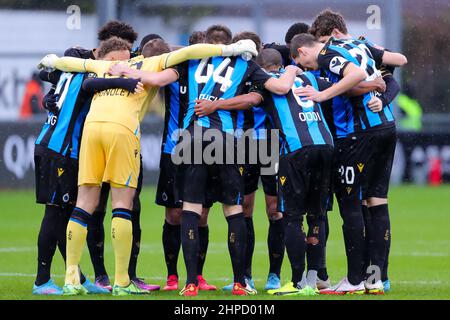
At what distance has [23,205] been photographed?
17.7 meters

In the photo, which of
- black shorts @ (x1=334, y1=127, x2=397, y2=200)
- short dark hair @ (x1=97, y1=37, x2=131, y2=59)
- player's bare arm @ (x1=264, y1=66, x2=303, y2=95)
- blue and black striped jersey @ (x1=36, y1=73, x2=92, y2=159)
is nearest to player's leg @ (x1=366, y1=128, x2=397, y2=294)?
black shorts @ (x1=334, y1=127, x2=397, y2=200)

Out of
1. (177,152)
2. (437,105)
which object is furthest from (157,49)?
(437,105)

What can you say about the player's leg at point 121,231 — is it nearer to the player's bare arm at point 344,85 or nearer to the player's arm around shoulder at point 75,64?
the player's arm around shoulder at point 75,64

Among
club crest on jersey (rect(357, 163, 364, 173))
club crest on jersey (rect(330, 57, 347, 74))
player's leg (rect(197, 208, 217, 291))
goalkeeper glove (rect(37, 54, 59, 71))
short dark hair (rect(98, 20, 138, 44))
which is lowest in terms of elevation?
player's leg (rect(197, 208, 217, 291))

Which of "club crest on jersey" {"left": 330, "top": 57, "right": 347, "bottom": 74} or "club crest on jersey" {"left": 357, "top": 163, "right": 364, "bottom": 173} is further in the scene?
"club crest on jersey" {"left": 357, "top": 163, "right": 364, "bottom": 173}

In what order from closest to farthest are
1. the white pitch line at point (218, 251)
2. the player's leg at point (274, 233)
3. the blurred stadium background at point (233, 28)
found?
the player's leg at point (274, 233) < the white pitch line at point (218, 251) < the blurred stadium background at point (233, 28)

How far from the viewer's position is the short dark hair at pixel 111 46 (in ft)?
28.2

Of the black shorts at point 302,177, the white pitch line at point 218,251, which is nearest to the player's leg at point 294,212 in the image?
the black shorts at point 302,177

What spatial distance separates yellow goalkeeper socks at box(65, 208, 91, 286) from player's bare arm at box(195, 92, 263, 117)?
130cm

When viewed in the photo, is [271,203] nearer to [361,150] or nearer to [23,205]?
[361,150]

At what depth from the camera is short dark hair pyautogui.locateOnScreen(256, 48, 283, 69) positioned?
28.7ft

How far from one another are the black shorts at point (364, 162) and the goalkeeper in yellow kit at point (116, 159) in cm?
118

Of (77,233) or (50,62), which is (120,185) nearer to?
(77,233)

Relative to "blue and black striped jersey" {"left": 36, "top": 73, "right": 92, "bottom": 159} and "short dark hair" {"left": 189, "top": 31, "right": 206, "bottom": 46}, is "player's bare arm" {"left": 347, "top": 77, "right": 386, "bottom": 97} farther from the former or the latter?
"blue and black striped jersey" {"left": 36, "top": 73, "right": 92, "bottom": 159}
